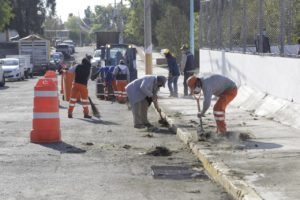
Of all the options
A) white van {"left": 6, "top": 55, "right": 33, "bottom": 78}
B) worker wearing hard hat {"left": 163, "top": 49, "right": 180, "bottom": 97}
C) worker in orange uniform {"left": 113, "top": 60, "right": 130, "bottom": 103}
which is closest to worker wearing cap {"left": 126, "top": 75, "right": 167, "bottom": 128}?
worker in orange uniform {"left": 113, "top": 60, "right": 130, "bottom": 103}

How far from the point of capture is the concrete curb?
827 centimetres

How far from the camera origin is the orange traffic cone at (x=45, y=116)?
14117 mm

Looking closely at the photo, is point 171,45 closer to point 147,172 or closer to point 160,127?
point 160,127

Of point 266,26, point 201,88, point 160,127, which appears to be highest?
point 266,26

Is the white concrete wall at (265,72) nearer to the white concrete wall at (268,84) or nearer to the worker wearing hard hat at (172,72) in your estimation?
the white concrete wall at (268,84)

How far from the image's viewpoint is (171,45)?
2014 inches

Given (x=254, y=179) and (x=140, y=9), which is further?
(x=140, y=9)

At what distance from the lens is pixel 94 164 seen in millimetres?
11430

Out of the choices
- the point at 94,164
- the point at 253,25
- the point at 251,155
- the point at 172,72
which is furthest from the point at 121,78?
the point at 251,155

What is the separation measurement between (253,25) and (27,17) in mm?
77444

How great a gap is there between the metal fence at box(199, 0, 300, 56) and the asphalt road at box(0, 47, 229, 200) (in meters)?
3.75

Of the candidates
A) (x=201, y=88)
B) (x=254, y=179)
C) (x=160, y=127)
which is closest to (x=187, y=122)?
(x=160, y=127)

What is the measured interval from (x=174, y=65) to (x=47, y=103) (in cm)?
1324

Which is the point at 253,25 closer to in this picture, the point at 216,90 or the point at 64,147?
the point at 216,90
